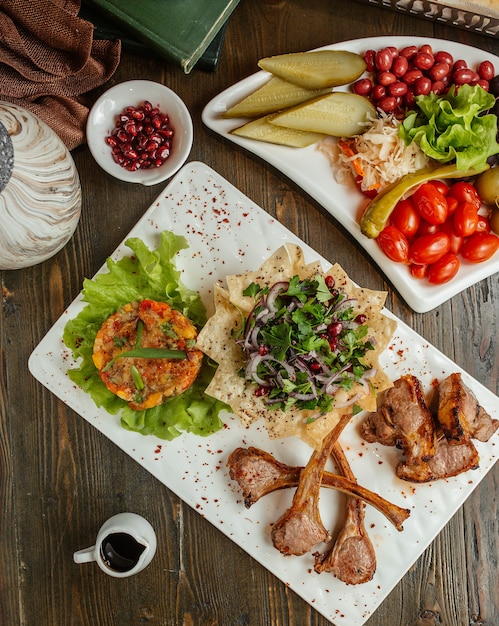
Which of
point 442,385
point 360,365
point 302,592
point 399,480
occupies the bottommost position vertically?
point 302,592

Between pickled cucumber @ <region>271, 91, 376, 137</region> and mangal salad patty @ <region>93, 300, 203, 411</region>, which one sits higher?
pickled cucumber @ <region>271, 91, 376, 137</region>

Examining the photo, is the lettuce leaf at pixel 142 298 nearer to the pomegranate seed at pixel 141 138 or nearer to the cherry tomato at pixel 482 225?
the pomegranate seed at pixel 141 138

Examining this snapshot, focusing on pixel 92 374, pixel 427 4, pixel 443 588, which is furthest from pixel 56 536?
pixel 427 4

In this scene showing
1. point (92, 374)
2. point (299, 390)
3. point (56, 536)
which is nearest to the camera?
point (299, 390)

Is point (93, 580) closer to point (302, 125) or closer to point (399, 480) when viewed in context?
point (399, 480)

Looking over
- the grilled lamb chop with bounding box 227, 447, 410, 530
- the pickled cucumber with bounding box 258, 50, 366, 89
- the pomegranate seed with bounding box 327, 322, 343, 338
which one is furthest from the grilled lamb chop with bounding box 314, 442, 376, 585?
the pickled cucumber with bounding box 258, 50, 366, 89

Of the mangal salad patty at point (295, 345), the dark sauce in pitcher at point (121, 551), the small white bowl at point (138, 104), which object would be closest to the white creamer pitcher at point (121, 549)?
the dark sauce in pitcher at point (121, 551)

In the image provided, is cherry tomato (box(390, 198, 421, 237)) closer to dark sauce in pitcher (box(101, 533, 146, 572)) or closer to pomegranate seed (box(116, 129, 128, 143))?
pomegranate seed (box(116, 129, 128, 143))
